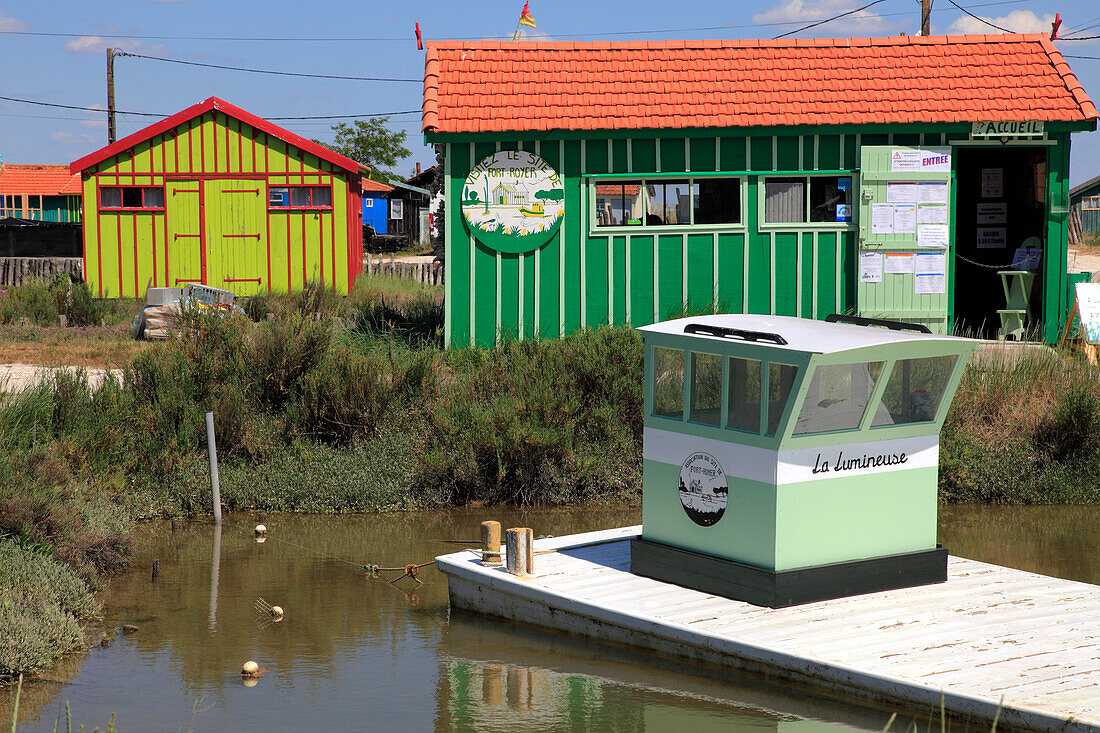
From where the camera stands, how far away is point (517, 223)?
50.9 feet

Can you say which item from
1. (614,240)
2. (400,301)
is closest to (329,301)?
(400,301)

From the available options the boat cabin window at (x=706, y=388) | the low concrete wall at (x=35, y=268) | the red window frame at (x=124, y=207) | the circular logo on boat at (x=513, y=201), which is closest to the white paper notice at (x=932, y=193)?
the circular logo on boat at (x=513, y=201)

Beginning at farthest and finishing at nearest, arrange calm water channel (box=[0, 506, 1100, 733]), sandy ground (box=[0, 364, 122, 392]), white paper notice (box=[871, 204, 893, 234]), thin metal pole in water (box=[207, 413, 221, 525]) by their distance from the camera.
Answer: white paper notice (box=[871, 204, 893, 234]) → sandy ground (box=[0, 364, 122, 392]) → thin metal pole in water (box=[207, 413, 221, 525]) → calm water channel (box=[0, 506, 1100, 733])

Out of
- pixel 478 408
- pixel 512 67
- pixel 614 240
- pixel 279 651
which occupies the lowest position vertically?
pixel 279 651

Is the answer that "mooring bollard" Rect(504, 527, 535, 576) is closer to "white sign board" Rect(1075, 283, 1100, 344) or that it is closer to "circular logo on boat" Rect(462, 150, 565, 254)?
"circular logo on boat" Rect(462, 150, 565, 254)

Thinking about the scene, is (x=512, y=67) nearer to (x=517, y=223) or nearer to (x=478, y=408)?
(x=517, y=223)

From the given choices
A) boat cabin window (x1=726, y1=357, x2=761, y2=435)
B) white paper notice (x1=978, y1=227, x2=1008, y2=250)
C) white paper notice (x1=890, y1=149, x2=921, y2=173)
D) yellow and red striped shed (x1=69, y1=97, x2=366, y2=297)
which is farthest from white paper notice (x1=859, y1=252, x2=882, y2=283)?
yellow and red striped shed (x1=69, y1=97, x2=366, y2=297)

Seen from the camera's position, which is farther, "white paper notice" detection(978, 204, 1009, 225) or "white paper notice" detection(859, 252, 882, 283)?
"white paper notice" detection(978, 204, 1009, 225)

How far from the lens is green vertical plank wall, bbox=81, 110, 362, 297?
25734 millimetres

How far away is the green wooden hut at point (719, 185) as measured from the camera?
15484 millimetres

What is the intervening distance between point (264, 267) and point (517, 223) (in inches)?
481

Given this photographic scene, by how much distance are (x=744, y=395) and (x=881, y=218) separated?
9.15 meters

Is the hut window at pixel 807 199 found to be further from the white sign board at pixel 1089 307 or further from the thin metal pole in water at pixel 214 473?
the thin metal pole in water at pixel 214 473

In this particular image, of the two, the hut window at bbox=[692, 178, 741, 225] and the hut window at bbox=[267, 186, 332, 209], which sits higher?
the hut window at bbox=[267, 186, 332, 209]
